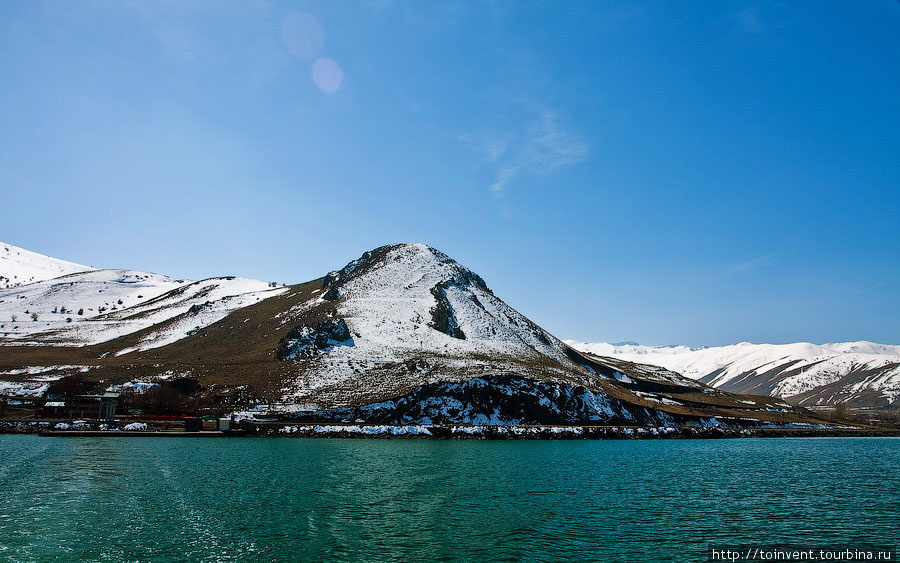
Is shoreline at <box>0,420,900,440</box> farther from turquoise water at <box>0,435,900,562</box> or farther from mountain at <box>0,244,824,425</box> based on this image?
turquoise water at <box>0,435,900,562</box>

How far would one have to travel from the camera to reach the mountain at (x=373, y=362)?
381 ft

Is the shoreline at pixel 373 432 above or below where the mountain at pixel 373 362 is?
below

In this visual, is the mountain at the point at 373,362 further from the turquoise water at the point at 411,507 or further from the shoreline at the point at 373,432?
the turquoise water at the point at 411,507

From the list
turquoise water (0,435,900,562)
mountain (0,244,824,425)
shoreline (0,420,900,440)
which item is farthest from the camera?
mountain (0,244,824,425)

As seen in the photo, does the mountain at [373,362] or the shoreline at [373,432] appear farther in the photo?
the mountain at [373,362]

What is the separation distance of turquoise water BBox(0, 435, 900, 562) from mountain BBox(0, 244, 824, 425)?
52.2 m

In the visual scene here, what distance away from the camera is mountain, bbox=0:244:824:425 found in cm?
11606

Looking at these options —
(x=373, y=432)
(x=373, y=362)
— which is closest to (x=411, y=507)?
(x=373, y=432)

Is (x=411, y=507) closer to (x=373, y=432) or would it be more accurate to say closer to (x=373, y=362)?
(x=373, y=432)

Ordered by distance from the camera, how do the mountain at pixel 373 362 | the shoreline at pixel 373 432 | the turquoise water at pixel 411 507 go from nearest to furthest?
the turquoise water at pixel 411 507, the shoreline at pixel 373 432, the mountain at pixel 373 362

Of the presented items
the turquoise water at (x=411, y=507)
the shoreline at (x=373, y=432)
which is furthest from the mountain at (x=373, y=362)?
the turquoise water at (x=411, y=507)

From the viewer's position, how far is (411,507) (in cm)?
3428

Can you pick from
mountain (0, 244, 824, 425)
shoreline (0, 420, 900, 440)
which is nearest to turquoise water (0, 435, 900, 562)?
shoreline (0, 420, 900, 440)

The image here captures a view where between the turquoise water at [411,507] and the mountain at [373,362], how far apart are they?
5217 centimetres
